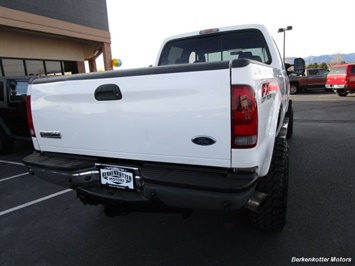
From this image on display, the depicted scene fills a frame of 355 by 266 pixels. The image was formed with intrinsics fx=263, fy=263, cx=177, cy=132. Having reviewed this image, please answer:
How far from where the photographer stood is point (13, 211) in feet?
11.2

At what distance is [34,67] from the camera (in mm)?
14070

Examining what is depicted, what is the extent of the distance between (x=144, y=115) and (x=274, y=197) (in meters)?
1.38

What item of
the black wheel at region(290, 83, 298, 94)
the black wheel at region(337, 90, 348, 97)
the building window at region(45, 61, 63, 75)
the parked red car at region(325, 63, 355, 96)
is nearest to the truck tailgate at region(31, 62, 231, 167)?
the building window at region(45, 61, 63, 75)

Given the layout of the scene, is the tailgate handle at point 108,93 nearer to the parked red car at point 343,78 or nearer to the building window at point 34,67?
the building window at point 34,67

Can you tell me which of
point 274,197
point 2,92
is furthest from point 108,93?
point 2,92

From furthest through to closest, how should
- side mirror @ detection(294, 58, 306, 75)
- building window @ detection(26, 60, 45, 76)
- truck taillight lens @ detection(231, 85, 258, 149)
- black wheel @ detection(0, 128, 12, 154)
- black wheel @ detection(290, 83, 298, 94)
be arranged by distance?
black wheel @ detection(290, 83, 298, 94) → building window @ detection(26, 60, 45, 76) → black wheel @ detection(0, 128, 12, 154) → side mirror @ detection(294, 58, 306, 75) → truck taillight lens @ detection(231, 85, 258, 149)

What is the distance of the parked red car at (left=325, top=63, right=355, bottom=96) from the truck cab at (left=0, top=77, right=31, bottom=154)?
15.7 meters

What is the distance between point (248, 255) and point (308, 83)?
1930 centimetres

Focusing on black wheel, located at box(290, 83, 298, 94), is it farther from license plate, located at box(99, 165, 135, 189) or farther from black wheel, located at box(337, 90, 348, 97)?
license plate, located at box(99, 165, 135, 189)

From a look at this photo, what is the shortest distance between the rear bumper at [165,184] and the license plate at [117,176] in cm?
4

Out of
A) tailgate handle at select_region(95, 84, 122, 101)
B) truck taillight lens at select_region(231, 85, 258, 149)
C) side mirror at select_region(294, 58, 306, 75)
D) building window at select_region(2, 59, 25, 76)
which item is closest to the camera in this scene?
truck taillight lens at select_region(231, 85, 258, 149)

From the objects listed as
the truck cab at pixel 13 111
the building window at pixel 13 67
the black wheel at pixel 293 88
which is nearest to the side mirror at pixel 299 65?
the truck cab at pixel 13 111

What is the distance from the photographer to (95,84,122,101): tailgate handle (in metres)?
2.11

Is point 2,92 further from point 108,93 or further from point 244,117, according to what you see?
point 244,117
